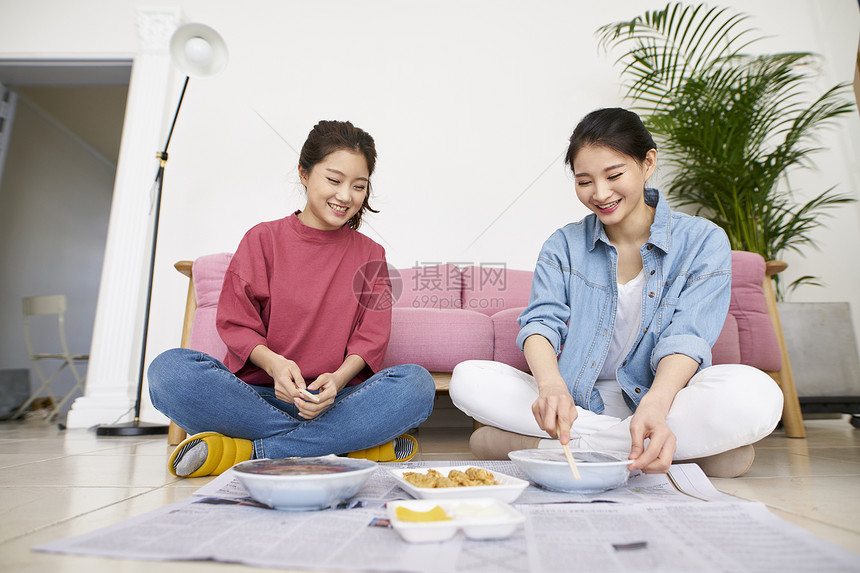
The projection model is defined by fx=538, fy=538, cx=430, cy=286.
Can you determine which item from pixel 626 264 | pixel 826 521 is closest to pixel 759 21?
pixel 626 264

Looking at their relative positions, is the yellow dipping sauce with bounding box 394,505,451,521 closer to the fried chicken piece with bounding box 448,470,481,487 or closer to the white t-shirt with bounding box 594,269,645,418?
the fried chicken piece with bounding box 448,470,481,487

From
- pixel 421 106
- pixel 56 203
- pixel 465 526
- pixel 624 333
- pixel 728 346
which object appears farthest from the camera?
pixel 56 203

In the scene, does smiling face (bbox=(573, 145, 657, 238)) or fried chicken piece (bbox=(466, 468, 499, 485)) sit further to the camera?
smiling face (bbox=(573, 145, 657, 238))

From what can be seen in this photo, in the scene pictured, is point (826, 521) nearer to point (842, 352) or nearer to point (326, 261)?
point (326, 261)

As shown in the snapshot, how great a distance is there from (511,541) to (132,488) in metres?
0.75

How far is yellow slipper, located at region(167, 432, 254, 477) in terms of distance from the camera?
1.05 metres

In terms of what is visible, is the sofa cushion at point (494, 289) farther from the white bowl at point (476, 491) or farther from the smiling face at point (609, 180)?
the white bowl at point (476, 491)

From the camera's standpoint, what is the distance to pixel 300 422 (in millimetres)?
1186

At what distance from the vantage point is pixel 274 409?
116 cm

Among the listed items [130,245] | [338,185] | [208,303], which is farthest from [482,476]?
[130,245]

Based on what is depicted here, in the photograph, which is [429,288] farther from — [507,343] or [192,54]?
[192,54]

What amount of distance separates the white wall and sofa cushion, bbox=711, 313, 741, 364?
1.12m

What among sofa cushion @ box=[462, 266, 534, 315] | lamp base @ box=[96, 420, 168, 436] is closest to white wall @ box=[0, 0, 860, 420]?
sofa cushion @ box=[462, 266, 534, 315]

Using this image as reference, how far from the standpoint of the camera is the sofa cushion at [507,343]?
177 cm
